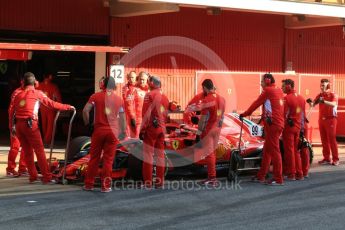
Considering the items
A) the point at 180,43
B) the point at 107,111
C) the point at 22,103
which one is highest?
the point at 180,43

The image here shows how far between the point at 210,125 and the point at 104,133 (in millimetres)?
1921

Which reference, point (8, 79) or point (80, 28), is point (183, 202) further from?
point (8, 79)

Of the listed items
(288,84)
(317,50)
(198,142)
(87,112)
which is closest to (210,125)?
(198,142)

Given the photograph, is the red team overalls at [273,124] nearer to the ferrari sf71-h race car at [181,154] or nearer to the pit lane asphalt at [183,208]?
the pit lane asphalt at [183,208]

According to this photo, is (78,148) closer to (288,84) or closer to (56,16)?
(288,84)

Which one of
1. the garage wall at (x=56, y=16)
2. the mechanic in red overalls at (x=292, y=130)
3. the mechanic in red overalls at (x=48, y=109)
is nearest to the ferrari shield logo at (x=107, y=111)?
the mechanic in red overalls at (x=292, y=130)

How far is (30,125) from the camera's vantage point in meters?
11.5

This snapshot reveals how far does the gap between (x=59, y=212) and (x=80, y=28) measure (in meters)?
9.72

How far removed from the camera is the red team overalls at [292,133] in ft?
40.6

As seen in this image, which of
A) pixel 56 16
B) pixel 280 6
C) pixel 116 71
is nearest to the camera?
pixel 116 71

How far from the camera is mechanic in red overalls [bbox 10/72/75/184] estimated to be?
37.7 ft

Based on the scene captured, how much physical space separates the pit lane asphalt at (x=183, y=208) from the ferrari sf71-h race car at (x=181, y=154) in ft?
1.49

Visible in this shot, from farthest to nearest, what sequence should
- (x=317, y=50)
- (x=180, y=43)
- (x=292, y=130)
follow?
(x=317, y=50) < (x=180, y=43) < (x=292, y=130)

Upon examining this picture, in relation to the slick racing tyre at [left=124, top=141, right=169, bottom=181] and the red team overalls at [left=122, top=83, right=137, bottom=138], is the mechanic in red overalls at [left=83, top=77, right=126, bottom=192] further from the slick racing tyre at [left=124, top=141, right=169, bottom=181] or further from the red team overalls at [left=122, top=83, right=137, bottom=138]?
the red team overalls at [left=122, top=83, right=137, bottom=138]
